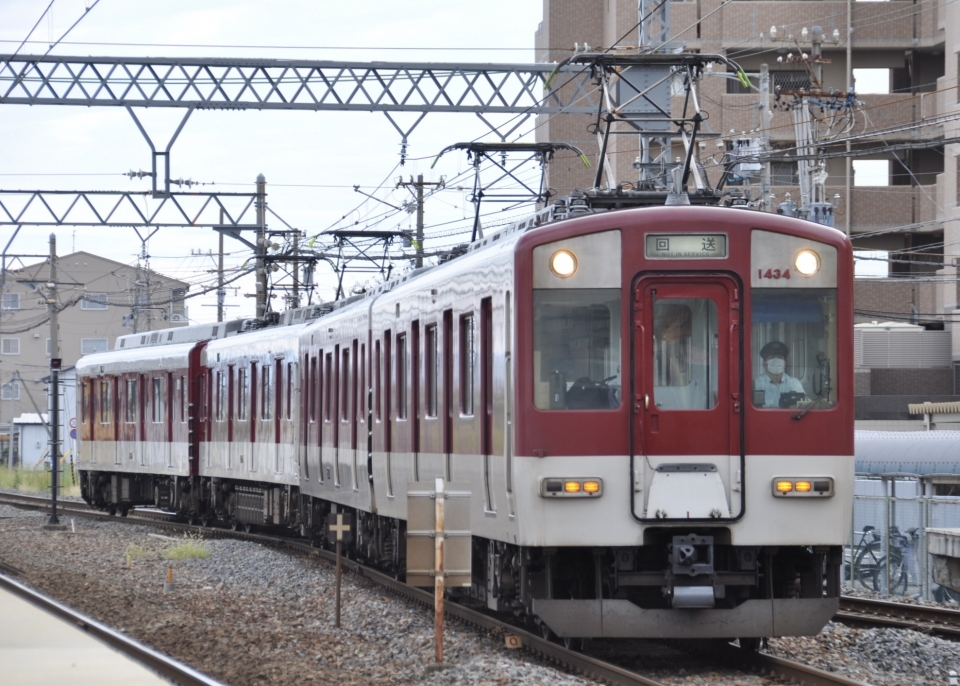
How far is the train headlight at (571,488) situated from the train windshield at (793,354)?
4.08 ft

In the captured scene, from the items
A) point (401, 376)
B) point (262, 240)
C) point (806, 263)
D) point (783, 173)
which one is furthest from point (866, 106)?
point (806, 263)

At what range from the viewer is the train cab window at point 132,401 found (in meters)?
30.4

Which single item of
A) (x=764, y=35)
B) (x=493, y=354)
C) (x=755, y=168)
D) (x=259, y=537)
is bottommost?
(x=259, y=537)

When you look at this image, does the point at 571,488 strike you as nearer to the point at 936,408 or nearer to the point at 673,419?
the point at 673,419

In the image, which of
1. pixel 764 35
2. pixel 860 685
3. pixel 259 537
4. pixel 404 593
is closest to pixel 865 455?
pixel 259 537

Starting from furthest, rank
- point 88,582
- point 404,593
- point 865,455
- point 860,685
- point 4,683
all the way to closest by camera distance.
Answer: point 865,455
point 88,582
point 404,593
point 4,683
point 860,685

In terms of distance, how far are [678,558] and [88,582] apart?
9.59m

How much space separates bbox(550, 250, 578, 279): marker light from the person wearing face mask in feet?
4.33

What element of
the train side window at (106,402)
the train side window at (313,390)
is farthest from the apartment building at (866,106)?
the train side window at (313,390)

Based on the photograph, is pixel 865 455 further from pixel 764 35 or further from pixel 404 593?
pixel 764 35

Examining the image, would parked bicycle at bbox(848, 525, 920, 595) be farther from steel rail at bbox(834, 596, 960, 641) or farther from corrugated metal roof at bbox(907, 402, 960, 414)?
corrugated metal roof at bbox(907, 402, 960, 414)

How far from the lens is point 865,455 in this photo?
23797 mm

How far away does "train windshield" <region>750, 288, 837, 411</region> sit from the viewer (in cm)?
1000

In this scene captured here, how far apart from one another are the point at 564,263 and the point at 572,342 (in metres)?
0.51
